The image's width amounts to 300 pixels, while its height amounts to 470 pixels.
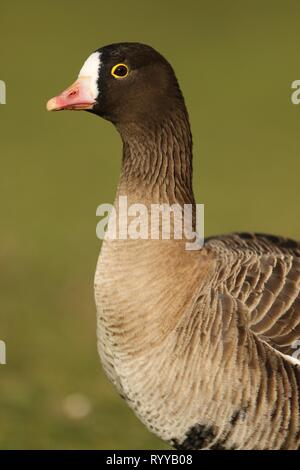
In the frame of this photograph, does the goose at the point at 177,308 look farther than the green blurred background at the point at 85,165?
No

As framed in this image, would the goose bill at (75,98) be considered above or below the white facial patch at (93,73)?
below

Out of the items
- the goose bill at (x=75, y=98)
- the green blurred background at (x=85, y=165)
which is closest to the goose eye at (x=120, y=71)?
the goose bill at (x=75, y=98)

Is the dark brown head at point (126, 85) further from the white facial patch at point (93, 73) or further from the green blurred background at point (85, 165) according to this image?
the green blurred background at point (85, 165)

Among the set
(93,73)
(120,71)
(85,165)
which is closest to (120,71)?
(120,71)

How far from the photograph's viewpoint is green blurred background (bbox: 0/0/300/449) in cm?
867

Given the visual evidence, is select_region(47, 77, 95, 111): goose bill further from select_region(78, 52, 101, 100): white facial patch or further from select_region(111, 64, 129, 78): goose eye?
select_region(111, 64, 129, 78): goose eye

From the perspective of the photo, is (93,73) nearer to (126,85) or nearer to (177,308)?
(126,85)

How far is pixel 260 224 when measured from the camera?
14.5 m

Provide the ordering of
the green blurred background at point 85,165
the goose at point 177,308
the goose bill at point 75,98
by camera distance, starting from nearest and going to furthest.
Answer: the goose at point 177,308
the goose bill at point 75,98
the green blurred background at point 85,165

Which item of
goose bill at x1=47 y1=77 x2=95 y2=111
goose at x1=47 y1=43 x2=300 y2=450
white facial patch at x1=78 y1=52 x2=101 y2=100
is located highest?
white facial patch at x1=78 y1=52 x2=101 y2=100

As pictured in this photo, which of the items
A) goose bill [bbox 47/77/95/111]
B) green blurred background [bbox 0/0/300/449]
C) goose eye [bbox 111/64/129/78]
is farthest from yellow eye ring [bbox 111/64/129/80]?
green blurred background [bbox 0/0/300/449]

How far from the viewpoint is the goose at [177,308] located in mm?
5168

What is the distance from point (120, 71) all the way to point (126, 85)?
86 millimetres

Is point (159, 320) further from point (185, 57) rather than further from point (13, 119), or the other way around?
point (185, 57)
